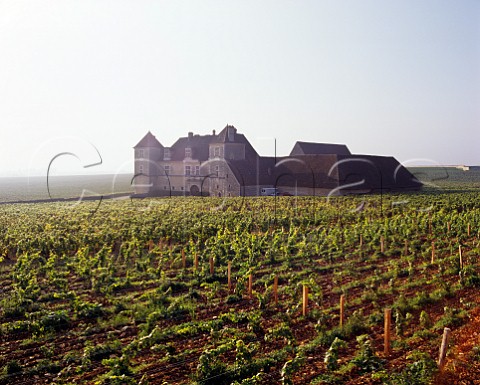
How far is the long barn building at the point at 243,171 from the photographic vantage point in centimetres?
4503

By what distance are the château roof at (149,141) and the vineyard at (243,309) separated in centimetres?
3827

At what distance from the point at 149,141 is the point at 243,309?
49.4 metres

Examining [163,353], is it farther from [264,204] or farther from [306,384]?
[264,204]

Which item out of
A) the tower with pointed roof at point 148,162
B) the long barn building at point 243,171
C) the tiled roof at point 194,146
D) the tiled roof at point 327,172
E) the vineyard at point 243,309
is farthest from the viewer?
the tower with pointed roof at point 148,162

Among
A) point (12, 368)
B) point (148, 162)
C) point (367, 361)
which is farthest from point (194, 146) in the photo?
point (367, 361)

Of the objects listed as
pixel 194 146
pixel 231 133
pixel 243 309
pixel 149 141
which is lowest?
pixel 243 309

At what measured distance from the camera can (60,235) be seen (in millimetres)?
19594

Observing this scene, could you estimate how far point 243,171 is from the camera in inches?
1828

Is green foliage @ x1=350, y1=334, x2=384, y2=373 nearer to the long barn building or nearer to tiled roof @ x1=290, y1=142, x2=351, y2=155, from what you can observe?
the long barn building

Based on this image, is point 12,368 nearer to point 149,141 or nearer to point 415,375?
point 415,375

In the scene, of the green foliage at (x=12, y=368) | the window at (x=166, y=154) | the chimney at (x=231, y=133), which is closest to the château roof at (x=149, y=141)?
the window at (x=166, y=154)

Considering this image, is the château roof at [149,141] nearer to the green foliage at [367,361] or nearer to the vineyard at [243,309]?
the vineyard at [243,309]

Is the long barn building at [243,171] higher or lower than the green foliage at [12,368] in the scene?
higher

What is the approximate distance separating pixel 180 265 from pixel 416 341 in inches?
340
